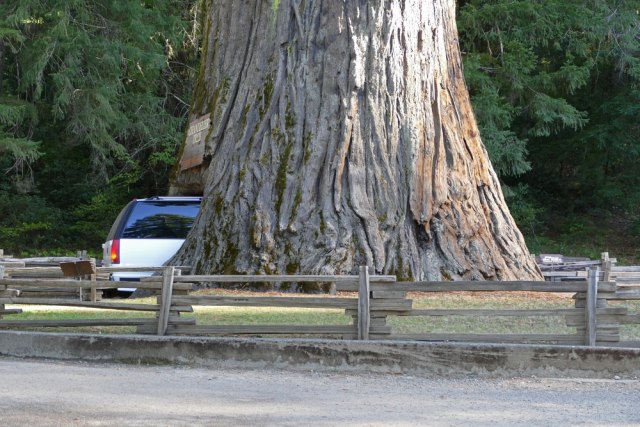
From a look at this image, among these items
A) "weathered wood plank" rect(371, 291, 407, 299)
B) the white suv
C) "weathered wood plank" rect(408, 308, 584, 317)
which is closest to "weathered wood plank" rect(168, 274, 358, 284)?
"weathered wood plank" rect(371, 291, 407, 299)

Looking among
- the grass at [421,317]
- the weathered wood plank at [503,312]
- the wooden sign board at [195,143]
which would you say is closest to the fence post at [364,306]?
the weathered wood plank at [503,312]

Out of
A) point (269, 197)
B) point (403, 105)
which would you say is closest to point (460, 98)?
point (403, 105)

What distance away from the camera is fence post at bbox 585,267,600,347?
1047 centimetres

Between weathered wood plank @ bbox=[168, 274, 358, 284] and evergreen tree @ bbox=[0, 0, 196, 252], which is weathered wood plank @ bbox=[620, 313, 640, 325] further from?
evergreen tree @ bbox=[0, 0, 196, 252]

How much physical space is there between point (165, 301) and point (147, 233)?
5.92 meters

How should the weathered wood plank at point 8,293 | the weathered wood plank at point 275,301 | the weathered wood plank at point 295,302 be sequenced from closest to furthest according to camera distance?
the weathered wood plank at point 295,302, the weathered wood plank at point 275,301, the weathered wood plank at point 8,293

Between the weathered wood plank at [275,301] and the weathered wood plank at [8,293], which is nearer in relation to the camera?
the weathered wood plank at [275,301]

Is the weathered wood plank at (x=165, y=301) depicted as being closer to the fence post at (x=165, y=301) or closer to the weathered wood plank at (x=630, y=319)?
the fence post at (x=165, y=301)

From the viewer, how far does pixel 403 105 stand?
15.4 metres

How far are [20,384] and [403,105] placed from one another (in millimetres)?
7957

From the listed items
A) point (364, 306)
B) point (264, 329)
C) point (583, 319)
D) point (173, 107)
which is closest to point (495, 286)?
point (583, 319)

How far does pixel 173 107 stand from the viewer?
31906 millimetres

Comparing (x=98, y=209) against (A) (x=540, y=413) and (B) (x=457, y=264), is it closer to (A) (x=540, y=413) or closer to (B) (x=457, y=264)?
(B) (x=457, y=264)

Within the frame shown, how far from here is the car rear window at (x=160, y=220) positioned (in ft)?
55.4
